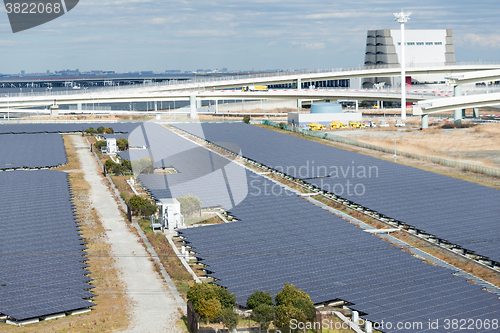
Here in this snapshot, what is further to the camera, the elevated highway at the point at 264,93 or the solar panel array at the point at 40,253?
the elevated highway at the point at 264,93

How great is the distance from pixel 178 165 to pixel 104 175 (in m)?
8.76

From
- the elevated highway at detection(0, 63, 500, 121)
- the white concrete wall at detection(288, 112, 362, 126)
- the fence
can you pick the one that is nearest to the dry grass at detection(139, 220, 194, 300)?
the fence

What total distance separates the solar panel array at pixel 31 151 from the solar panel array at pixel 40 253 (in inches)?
534

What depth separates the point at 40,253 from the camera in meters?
36.7

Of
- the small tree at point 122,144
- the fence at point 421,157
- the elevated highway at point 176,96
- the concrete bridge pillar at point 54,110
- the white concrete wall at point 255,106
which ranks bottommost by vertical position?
the fence at point 421,157

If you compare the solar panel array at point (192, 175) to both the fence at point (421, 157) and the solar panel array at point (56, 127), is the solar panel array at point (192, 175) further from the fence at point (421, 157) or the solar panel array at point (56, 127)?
the fence at point (421, 157)

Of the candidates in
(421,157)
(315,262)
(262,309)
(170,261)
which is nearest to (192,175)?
(170,261)

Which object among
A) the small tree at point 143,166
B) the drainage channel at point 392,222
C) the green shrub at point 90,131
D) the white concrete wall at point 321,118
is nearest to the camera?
the drainage channel at point 392,222

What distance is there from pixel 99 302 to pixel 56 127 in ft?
282

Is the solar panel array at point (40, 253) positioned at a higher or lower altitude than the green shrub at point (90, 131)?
lower

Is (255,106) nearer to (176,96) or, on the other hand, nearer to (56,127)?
(176,96)

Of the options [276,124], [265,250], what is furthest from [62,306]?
[276,124]

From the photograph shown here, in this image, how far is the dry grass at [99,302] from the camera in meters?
26.9

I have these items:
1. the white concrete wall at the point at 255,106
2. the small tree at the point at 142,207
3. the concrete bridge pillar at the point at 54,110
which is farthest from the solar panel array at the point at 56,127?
the white concrete wall at the point at 255,106
